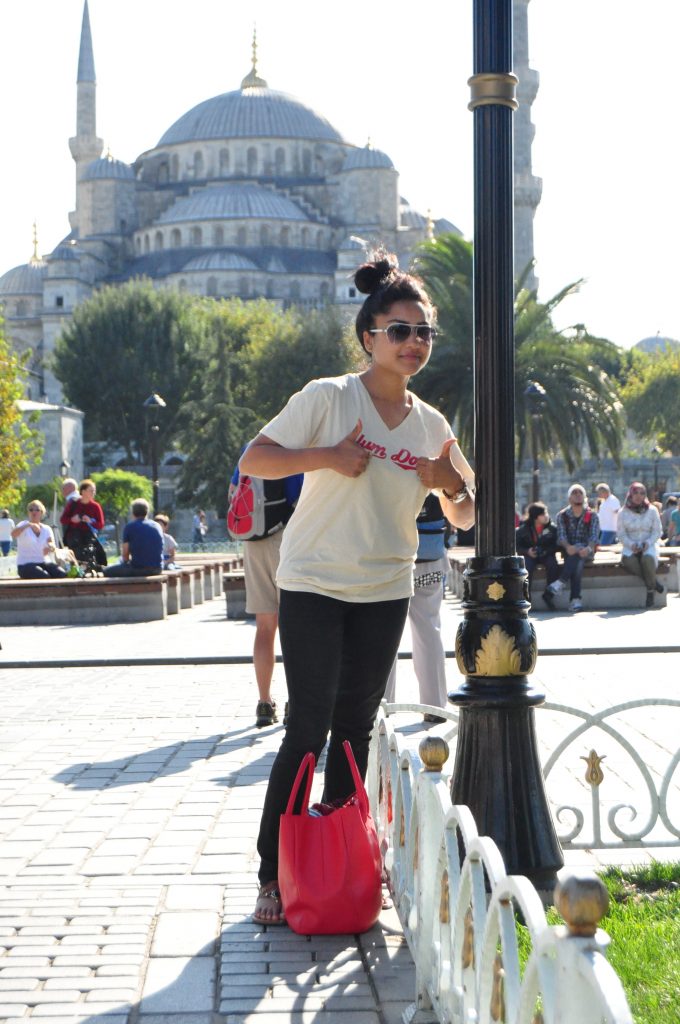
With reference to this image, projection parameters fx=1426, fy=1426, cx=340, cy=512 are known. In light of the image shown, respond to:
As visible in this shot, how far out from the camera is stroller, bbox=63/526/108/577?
1669 centimetres

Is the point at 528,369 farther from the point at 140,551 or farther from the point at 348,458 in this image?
the point at 348,458

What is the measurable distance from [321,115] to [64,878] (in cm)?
10220

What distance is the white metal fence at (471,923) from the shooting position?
1843 millimetres

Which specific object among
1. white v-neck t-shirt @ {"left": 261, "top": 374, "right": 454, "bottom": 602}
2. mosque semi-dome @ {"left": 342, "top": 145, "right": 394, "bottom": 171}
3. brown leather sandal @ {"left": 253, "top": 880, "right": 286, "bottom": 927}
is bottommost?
brown leather sandal @ {"left": 253, "top": 880, "right": 286, "bottom": 927}

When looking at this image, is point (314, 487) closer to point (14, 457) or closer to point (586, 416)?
point (14, 457)

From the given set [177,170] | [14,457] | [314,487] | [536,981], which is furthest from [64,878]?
[177,170]

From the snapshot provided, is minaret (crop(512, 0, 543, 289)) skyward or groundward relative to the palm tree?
skyward

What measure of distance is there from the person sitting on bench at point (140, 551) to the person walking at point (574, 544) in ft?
13.6

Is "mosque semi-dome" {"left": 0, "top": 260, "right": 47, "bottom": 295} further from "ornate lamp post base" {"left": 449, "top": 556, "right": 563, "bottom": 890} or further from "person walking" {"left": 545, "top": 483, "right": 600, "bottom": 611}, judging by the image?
"ornate lamp post base" {"left": 449, "top": 556, "right": 563, "bottom": 890}

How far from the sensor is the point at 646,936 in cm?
338

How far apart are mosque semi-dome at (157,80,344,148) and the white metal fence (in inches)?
3863

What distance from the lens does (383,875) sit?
13.6ft

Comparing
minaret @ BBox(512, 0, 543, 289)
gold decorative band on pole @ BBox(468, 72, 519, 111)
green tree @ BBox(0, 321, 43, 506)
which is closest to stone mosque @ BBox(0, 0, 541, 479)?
minaret @ BBox(512, 0, 543, 289)

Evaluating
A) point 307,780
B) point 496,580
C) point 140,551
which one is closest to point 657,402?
point 140,551
